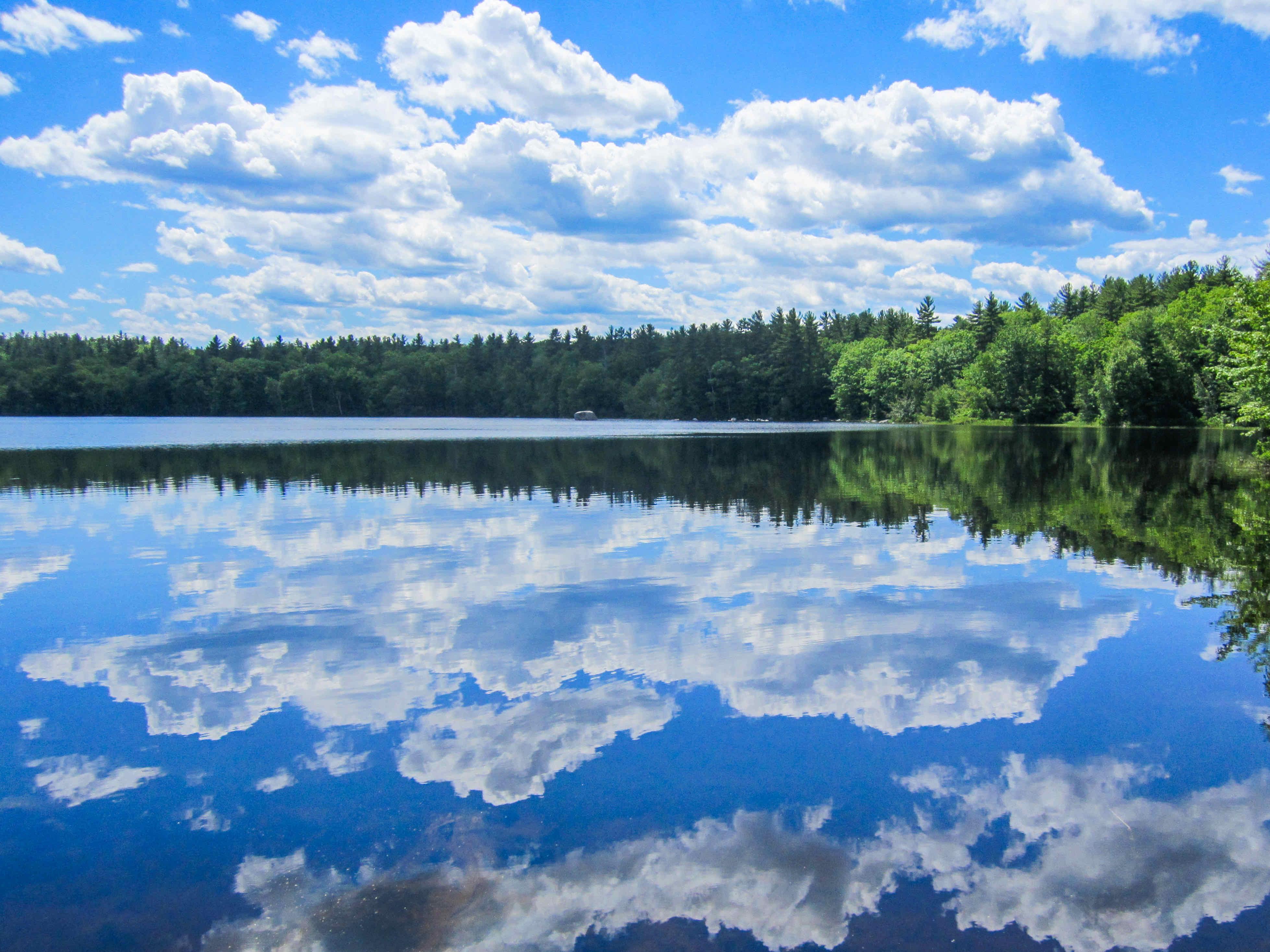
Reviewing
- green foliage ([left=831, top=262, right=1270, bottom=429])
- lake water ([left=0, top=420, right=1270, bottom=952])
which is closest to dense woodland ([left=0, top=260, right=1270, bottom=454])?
green foliage ([left=831, top=262, right=1270, bottom=429])

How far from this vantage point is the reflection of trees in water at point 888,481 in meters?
19.8

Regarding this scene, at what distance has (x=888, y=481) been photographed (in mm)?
36094

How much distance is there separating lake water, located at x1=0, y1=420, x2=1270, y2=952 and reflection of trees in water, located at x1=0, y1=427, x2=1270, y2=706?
47 centimetres

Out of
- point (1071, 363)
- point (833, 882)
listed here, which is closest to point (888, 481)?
point (833, 882)

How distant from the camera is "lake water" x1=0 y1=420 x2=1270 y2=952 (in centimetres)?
606

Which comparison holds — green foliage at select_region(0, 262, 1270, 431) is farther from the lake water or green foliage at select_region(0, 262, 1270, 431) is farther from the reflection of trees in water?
the lake water

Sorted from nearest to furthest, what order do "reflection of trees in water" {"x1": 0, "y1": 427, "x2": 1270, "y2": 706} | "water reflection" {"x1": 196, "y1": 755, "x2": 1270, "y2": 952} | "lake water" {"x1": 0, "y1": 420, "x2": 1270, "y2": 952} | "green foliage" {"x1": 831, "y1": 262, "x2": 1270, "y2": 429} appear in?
"water reflection" {"x1": 196, "y1": 755, "x2": 1270, "y2": 952}, "lake water" {"x1": 0, "y1": 420, "x2": 1270, "y2": 952}, "reflection of trees in water" {"x1": 0, "y1": 427, "x2": 1270, "y2": 706}, "green foliage" {"x1": 831, "y1": 262, "x2": 1270, "y2": 429}

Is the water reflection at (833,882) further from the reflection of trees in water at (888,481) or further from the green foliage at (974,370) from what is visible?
the green foliage at (974,370)

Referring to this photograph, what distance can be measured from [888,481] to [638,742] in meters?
29.4

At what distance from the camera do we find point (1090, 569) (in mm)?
17328

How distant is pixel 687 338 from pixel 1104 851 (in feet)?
616

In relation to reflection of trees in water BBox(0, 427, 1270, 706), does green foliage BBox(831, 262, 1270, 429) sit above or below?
above

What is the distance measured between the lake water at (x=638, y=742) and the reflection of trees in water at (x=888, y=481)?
18.7 inches

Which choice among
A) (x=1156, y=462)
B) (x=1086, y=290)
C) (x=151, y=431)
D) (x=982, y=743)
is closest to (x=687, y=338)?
(x=1086, y=290)
